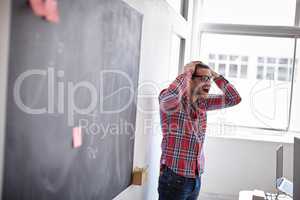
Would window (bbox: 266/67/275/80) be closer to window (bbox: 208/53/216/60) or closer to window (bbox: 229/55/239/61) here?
window (bbox: 229/55/239/61)

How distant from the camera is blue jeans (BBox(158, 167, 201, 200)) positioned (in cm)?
252

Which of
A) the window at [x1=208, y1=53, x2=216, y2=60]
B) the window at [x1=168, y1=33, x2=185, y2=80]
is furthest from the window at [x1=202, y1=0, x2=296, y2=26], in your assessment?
the window at [x1=168, y1=33, x2=185, y2=80]

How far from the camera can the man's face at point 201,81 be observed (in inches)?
107

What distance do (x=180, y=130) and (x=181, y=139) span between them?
0.06 m

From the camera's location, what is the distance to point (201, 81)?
9.02 feet

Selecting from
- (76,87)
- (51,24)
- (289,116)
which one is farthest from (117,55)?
(289,116)

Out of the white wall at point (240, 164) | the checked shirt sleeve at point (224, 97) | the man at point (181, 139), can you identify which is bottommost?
the white wall at point (240, 164)

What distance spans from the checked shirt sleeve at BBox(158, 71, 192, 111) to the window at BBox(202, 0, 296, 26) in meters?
2.15

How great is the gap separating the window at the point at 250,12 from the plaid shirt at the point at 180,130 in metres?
2.14

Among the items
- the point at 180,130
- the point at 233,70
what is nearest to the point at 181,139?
the point at 180,130

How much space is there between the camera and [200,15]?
4539 mm

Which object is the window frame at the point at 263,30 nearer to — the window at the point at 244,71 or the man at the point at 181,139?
the window at the point at 244,71

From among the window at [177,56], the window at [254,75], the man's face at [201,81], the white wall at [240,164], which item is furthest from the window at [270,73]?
the man's face at [201,81]

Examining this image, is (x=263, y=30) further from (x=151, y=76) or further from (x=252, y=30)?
(x=151, y=76)
